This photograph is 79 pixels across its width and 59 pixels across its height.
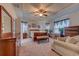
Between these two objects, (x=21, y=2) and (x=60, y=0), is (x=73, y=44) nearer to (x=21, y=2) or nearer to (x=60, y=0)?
(x=60, y=0)

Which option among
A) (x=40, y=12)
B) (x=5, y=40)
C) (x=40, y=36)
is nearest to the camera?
(x=5, y=40)

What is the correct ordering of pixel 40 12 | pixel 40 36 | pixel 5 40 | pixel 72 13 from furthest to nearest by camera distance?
pixel 40 36 < pixel 40 12 < pixel 72 13 < pixel 5 40

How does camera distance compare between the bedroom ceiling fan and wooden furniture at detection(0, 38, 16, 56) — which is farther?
the bedroom ceiling fan

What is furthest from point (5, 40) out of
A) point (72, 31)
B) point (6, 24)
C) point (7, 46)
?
point (72, 31)

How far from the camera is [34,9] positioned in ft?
8.81

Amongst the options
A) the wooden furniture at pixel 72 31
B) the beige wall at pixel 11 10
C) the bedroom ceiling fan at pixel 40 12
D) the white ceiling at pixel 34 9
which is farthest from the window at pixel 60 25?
the beige wall at pixel 11 10

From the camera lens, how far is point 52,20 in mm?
2779

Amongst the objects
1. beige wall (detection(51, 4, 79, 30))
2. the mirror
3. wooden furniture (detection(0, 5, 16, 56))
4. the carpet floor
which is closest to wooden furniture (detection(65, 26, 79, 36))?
beige wall (detection(51, 4, 79, 30))

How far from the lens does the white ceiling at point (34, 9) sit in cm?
253

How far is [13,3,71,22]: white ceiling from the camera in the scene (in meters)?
2.53

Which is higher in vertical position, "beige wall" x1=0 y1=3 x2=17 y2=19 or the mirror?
"beige wall" x1=0 y1=3 x2=17 y2=19

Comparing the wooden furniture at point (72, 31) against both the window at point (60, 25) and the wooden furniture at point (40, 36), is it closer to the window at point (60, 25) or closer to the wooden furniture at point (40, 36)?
the window at point (60, 25)

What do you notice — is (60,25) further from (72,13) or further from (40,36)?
(40,36)

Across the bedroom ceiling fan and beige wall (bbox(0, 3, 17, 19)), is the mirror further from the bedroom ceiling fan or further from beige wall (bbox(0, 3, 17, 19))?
the bedroom ceiling fan
